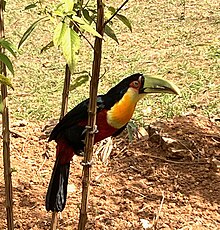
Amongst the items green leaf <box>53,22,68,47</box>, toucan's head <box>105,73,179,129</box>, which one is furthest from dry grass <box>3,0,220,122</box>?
green leaf <box>53,22,68,47</box>

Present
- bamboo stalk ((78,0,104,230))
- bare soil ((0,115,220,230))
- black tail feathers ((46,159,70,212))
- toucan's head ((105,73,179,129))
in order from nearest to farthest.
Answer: bamboo stalk ((78,0,104,230)), toucan's head ((105,73,179,129)), black tail feathers ((46,159,70,212)), bare soil ((0,115,220,230))

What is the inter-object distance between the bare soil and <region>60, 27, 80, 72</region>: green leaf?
1.63 m

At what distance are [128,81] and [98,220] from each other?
1.02 meters

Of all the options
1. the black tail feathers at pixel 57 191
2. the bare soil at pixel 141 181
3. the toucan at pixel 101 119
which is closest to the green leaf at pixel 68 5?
the toucan at pixel 101 119

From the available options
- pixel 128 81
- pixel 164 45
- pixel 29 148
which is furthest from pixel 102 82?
pixel 128 81

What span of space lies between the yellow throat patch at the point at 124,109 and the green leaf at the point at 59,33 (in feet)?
2.46

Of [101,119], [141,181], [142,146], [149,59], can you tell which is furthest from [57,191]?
[149,59]

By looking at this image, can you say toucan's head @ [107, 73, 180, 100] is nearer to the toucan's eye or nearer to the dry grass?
the toucan's eye

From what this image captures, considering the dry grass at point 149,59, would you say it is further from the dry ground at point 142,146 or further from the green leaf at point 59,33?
the green leaf at point 59,33

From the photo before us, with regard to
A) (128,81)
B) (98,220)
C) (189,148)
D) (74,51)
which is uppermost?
(74,51)

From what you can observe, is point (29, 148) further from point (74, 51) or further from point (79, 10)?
point (74, 51)

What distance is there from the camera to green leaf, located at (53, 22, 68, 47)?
136cm

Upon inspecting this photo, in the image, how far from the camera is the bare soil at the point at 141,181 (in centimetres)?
290

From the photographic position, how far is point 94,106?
1.55m
